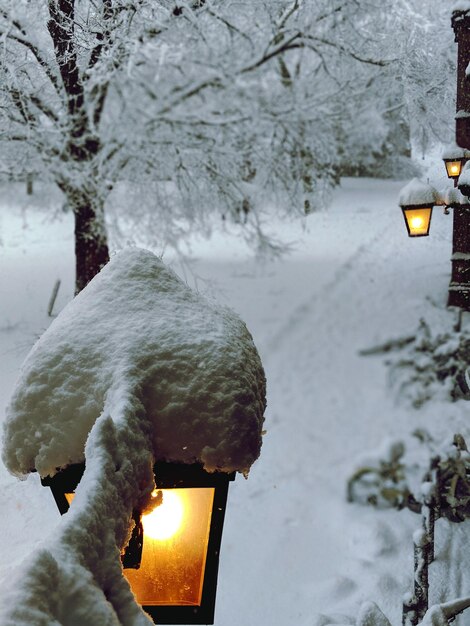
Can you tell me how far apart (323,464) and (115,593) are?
6.79 m

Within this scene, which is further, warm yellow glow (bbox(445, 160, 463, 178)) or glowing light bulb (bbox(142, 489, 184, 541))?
warm yellow glow (bbox(445, 160, 463, 178))

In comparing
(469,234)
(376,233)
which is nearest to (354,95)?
(376,233)

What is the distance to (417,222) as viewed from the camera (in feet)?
14.1

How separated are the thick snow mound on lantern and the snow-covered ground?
7.27ft

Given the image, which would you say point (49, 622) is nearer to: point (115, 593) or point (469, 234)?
point (115, 593)

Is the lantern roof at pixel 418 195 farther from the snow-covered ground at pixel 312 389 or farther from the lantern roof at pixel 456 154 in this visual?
the snow-covered ground at pixel 312 389

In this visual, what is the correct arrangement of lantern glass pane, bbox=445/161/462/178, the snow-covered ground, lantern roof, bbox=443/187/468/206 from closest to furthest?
1. lantern roof, bbox=443/187/468/206
2. lantern glass pane, bbox=445/161/462/178
3. the snow-covered ground

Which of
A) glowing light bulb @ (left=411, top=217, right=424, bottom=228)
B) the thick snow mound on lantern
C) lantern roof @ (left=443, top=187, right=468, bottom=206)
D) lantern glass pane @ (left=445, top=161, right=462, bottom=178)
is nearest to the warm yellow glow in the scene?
lantern glass pane @ (left=445, top=161, right=462, bottom=178)

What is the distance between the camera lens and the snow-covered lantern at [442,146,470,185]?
14.6ft

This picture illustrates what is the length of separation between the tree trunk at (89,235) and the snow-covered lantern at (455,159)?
5.08m

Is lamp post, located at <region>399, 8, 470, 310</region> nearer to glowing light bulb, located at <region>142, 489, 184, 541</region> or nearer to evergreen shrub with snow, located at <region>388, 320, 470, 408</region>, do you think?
evergreen shrub with snow, located at <region>388, 320, 470, 408</region>

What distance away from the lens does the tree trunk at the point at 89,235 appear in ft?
26.6

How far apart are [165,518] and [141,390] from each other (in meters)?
0.46

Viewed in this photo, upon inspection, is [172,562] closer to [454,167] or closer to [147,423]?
[147,423]
